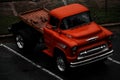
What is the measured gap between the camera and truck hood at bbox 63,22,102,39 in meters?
14.8

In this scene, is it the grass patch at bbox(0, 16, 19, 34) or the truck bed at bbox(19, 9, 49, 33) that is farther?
the grass patch at bbox(0, 16, 19, 34)

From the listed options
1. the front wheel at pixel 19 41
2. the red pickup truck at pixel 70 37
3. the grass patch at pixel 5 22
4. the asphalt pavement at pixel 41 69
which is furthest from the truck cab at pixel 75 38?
the grass patch at pixel 5 22

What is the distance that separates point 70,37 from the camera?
587 inches

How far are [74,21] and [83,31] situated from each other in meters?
0.75

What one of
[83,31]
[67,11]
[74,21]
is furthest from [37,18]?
[83,31]

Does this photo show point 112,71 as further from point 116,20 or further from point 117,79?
point 116,20

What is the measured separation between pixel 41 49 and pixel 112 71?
390 cm

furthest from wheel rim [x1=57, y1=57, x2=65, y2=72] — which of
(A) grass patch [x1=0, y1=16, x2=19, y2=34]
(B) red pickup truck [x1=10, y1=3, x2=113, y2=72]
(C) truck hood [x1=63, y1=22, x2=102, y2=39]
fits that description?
(A) grass patch [x1=0, y1=16, x2=19, y2=34]

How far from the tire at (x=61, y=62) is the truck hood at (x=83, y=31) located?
0.88 metres

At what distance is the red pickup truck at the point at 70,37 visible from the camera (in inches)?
576

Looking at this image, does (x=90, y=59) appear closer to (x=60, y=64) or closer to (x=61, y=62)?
(x=61, y=62)

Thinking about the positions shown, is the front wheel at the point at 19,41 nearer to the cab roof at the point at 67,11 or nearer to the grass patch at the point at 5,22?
the grass patch at the point at 5,22

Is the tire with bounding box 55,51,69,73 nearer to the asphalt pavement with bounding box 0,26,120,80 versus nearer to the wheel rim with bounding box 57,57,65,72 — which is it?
the wheel rim with bounding box 57,57,65,72

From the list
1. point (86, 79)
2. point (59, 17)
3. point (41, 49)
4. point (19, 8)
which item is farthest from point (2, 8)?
point (86, 79)
